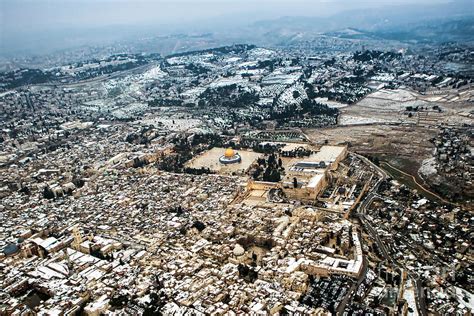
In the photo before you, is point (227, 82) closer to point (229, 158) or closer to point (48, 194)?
point (229, 158)

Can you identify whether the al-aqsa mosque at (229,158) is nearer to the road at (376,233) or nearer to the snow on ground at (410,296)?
the road at (376,233)

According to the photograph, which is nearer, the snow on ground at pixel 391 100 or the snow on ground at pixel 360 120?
the snow on ground at pixel 360 120

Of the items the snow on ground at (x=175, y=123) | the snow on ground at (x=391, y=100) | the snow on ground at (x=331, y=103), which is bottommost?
the snow on ground at (x=175, y=123)

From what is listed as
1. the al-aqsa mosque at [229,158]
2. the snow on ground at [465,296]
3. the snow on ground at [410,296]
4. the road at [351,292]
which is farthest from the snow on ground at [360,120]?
the snow on ground at [465,296]

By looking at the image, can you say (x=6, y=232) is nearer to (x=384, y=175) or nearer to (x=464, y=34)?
(x=384, y=175)

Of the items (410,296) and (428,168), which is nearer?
(410,296)

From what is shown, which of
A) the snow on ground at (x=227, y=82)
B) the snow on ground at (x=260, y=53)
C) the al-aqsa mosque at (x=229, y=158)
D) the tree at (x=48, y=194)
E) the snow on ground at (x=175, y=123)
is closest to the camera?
the tree at (x=48, y=194)

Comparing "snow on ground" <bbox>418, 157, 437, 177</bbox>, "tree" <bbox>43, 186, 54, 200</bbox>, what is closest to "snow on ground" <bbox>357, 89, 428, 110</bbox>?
"snow on ground" <bbox>418, 157, 437, 177</bbox>

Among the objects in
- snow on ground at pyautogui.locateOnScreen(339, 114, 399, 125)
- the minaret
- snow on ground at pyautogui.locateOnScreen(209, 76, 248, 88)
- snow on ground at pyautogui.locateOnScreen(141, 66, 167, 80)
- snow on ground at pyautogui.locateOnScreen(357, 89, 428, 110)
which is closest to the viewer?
the minaret

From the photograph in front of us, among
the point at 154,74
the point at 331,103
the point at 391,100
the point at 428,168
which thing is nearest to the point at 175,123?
the point at 331,103

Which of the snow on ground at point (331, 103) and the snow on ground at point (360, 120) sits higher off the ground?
the snow on ground at point (360, 120)

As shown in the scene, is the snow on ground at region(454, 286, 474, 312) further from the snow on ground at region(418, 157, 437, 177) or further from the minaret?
the minaret
